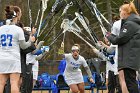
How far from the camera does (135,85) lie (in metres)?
7.55

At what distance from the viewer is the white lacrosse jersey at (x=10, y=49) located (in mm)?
7828

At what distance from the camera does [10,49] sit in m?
7.88

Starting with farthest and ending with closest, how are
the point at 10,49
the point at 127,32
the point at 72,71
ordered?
the point at 72,71 < the point at 10,49 < the point at 127,32

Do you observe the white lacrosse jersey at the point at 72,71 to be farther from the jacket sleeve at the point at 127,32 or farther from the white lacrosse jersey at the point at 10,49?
the jacket sleeve at the point at 127,32

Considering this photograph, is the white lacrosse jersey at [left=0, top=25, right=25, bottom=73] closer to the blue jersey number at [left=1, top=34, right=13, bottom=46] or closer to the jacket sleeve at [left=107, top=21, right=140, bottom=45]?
the blue jersey number at [left=1, top=34, right=13, bottom=46]

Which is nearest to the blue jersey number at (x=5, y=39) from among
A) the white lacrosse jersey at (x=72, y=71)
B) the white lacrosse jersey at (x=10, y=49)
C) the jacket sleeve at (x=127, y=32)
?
the white lacrosse jersey at (x=10, y=49)

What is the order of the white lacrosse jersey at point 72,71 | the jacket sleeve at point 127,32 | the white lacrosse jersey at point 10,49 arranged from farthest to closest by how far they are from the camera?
the white lacrosse jersey at point 72,71, the white lacrosse jersey at point 10,49, the jacket sleeve at point 127,32

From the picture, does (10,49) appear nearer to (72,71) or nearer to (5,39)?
(5,39)

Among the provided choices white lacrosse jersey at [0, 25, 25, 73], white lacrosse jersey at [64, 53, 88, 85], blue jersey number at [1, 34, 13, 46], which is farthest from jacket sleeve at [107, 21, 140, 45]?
white lacrosse jersey at [64, 53, 88, 85]

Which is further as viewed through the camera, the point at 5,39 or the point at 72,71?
the point at 72,71

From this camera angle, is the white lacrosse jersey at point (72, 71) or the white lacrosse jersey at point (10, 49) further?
the white lacrosse jersey at point (72, 71)

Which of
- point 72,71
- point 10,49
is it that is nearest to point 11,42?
point 10,49

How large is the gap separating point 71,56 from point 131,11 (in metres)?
4.62

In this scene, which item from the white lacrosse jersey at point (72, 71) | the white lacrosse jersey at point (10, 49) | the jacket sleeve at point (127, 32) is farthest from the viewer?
the white lacrosse jersey at point (72, 71)
